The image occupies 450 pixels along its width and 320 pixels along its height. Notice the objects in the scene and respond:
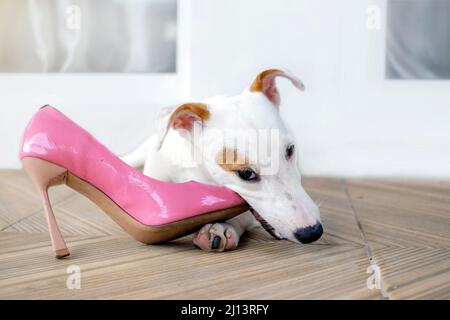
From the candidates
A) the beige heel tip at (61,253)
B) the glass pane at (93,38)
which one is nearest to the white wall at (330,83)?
the glass pane at (93,38)

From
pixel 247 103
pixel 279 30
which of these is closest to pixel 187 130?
pixel 247 103

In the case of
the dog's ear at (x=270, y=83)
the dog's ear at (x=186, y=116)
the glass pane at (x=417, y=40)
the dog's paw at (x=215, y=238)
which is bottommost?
the dog's paw at (x=215, y=238)

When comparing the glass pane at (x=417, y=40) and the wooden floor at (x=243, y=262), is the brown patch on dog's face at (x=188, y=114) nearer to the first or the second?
the wooden floor at (x=243, y=262)

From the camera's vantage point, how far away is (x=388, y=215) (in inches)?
52.2

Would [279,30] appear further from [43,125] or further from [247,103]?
[43,125]

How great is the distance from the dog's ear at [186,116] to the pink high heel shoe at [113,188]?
0.33 feet

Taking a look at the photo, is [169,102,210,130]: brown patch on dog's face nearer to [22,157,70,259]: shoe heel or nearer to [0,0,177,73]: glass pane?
[22,157,70,259]: shoe heel

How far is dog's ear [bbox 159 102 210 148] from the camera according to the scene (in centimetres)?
98

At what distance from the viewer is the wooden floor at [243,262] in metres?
0.76

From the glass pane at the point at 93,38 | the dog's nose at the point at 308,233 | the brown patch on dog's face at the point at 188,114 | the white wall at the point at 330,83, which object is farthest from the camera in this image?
the glass pane at the point at 93,38

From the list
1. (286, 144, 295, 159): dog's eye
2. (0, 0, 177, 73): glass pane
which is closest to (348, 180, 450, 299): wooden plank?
(286, 144, 295, 159): dog's eye

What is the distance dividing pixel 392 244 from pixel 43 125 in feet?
2.22

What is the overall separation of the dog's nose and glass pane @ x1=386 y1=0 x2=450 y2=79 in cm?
131
